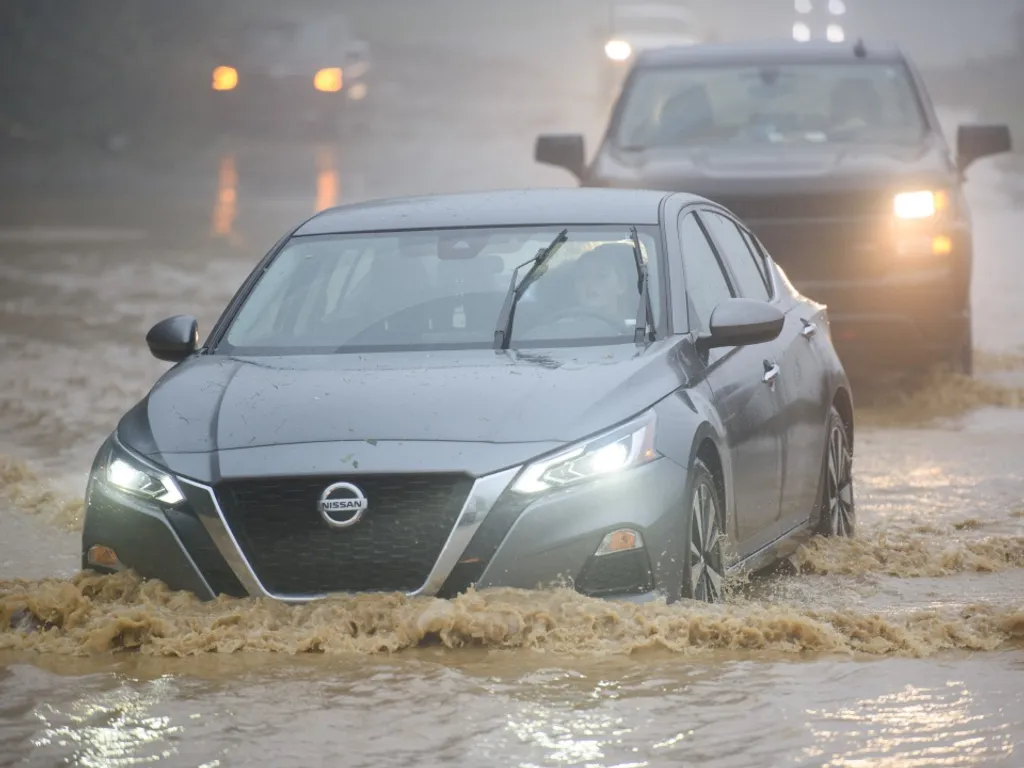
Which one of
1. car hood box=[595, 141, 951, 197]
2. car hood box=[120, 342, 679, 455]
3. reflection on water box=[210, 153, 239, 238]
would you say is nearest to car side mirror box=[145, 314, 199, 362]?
car hood box=[120, 342, 679, 455]

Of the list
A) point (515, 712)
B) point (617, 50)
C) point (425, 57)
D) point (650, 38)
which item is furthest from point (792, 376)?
point (425, 57)

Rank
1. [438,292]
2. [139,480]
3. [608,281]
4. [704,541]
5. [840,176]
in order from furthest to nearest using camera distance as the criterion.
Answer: [840,176]
[438,292]
[608,281]
[704,541]
[139,480]

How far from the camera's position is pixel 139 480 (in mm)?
6738

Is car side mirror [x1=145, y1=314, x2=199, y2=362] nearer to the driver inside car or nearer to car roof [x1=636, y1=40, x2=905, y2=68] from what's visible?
the driver inside car

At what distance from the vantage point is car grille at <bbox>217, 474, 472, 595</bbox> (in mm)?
6418

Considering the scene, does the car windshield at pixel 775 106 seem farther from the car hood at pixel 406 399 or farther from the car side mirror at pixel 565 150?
the car hood at pixel 406 399

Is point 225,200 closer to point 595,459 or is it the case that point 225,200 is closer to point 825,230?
point 825,230

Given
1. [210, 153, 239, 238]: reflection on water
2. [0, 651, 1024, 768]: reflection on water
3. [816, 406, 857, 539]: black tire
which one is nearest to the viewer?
[0, 651, 1024, 768]: reflection on water

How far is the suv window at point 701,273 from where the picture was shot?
26.0 feet

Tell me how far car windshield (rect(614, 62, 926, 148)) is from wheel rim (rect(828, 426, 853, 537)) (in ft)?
15.7

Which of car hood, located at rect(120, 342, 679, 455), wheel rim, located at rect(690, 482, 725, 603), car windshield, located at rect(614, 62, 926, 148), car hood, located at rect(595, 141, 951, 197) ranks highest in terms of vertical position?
car windshield, located at rect(614, 62, 926, 148)

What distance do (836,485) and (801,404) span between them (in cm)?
77

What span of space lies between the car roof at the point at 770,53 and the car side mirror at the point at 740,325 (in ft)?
24.1

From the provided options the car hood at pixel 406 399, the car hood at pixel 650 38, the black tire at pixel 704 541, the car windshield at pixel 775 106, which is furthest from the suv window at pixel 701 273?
the car hood at pixel 650 38
